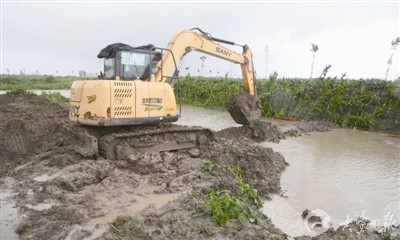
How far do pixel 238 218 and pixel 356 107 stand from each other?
14291 millimetres

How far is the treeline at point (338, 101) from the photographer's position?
52.1ft

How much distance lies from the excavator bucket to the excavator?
222cm

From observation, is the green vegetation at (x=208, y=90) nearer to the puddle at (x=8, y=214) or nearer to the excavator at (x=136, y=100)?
the excavator at (x=136, y=100)

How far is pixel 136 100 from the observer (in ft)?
24.9

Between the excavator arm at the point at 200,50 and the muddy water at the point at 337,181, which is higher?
the excavator arm at the point at 200,50

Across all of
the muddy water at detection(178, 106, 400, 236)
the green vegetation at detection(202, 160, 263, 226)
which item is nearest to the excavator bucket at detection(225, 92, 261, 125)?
the muddy water at detection(178, 106, 400, 236)

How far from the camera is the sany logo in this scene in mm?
5102

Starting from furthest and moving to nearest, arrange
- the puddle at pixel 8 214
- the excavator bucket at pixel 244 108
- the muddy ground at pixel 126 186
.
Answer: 1. the excavator bucket at pixel 244 108
2. the puddle at pixel 8 214
3. the muddy ground at pixel 126 186

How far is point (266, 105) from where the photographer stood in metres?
19.1

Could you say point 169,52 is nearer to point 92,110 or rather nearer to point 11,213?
point 92,110

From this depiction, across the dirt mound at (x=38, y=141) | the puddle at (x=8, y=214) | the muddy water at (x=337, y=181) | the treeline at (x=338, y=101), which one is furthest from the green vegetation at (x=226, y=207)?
the treeline at (x=338, y=101)

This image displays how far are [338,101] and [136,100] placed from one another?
1231cm

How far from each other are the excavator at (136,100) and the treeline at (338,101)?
10.2 m

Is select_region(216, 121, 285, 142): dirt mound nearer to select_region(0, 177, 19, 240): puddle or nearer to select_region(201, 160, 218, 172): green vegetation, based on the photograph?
select_region(201, 160, 218, 172): green vegetation
